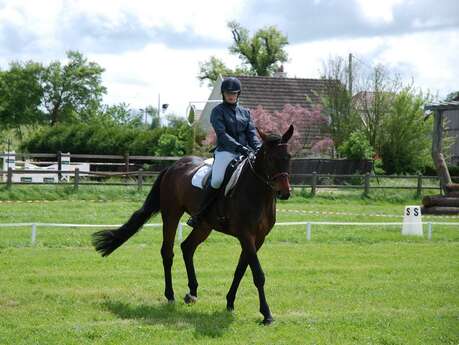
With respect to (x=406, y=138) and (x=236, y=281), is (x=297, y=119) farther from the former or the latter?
(x=236, y=281)

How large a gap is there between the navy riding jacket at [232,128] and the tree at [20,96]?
60682 millimetres

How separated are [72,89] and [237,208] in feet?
208

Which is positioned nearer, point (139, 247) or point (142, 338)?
point (142, 338)

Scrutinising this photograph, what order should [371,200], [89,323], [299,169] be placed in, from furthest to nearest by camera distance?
1. [299,169]
2. [371,200]
3. [89,323]

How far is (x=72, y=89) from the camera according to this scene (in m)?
69.1

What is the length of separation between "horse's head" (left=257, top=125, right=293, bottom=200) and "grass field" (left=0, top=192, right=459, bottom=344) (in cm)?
161

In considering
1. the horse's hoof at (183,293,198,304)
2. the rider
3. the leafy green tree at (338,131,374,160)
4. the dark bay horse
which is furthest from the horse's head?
the leafy green tree at (338,131,374,160)

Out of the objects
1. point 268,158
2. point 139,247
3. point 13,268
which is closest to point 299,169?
point 139,247

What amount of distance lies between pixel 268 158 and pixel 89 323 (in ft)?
9.34

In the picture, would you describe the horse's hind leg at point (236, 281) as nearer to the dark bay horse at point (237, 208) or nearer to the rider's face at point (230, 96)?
the dark bay horse at point (237, 208)

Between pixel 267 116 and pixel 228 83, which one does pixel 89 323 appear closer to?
pixel 228 83

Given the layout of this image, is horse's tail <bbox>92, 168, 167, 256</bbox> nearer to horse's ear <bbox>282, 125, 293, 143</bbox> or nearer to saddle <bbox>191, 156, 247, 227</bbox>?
saddle <bbox>191, 156, 247, 227</bbox>

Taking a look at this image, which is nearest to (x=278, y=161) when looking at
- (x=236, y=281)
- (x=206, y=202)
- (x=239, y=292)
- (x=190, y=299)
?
(x=206, y=202)

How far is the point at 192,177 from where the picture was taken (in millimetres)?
9711
